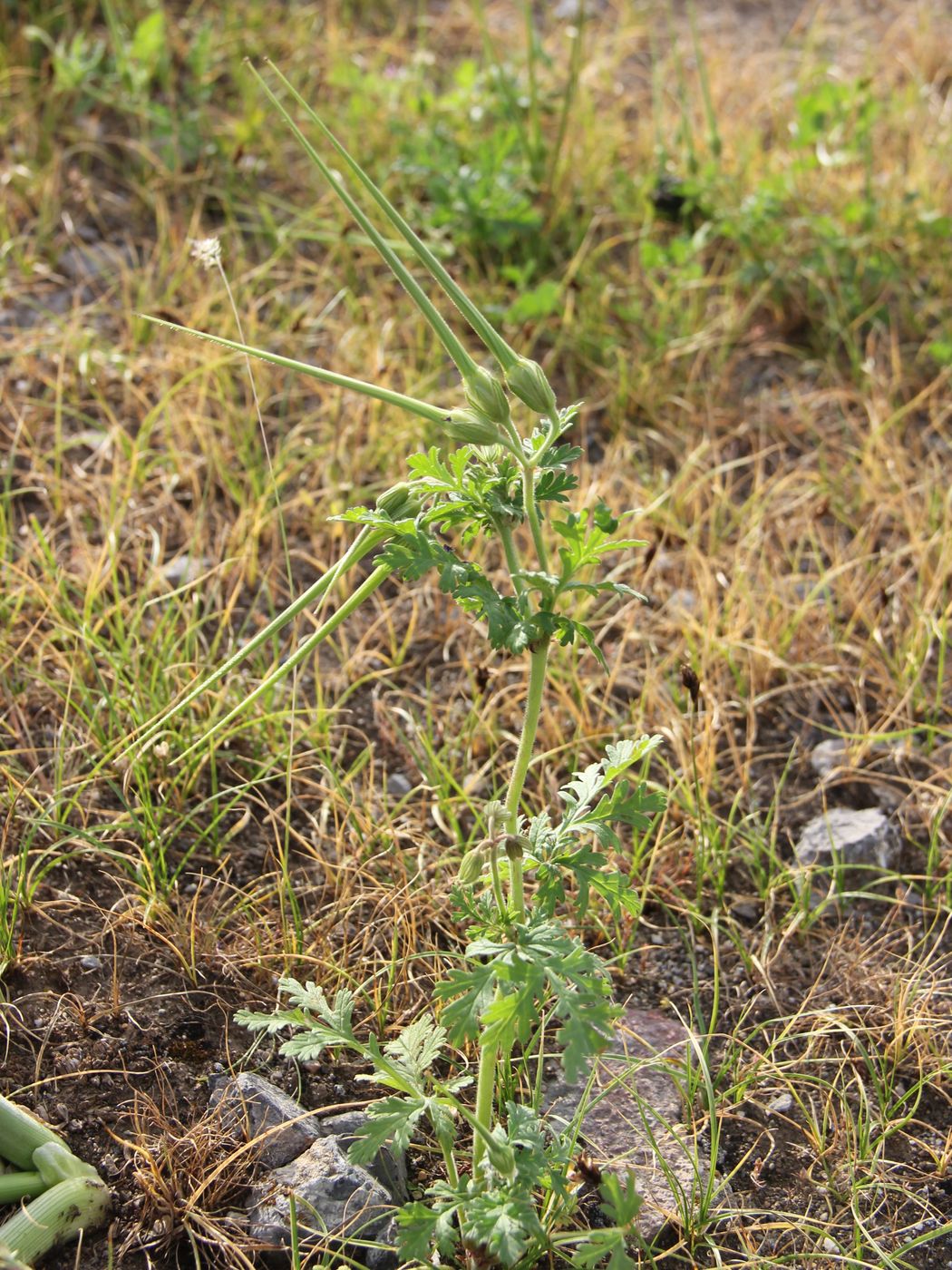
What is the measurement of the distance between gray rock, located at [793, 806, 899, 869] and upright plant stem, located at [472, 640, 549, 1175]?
2.44 feet

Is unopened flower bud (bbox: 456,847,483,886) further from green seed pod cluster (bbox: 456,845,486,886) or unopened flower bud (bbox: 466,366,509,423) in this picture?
unopened flower bud (bbox: 466,366,509,423)

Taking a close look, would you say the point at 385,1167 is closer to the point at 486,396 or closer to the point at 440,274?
the point at 486,396

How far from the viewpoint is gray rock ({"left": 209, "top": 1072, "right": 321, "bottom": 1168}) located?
4.85 ft

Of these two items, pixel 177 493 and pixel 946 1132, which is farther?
pixel 177 493

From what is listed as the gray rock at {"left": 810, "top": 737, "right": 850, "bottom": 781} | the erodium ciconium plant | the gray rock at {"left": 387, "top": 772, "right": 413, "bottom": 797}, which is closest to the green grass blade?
the erodium ciconium plant

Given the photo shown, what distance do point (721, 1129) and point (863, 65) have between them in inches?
131

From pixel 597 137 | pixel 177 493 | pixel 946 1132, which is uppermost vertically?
pixel 597 137

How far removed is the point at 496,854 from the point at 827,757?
104cm

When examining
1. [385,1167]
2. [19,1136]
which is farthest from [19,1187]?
[385,1167]

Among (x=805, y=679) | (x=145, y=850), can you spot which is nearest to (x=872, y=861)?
(x=805, y=679)

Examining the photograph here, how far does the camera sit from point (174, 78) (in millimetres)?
3357

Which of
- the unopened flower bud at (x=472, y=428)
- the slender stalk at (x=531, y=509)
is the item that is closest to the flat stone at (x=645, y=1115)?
the slender stalk at (x=531, y=509)

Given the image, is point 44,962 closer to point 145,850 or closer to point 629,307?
point 145,850

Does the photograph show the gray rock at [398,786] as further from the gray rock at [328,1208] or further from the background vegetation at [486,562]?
the gray rock at [328,1208]
